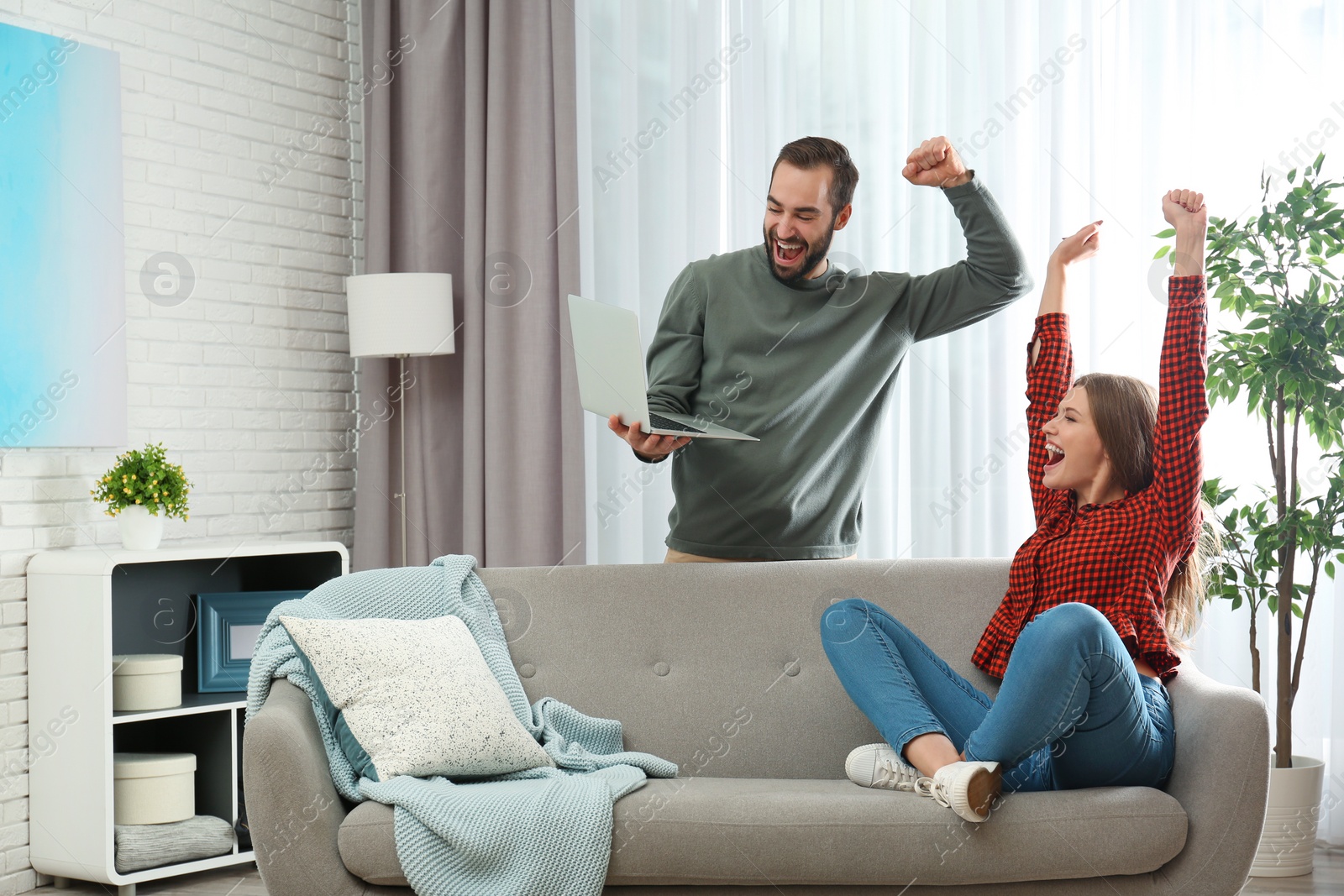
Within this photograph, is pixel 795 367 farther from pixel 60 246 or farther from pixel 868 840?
pixel 60 246

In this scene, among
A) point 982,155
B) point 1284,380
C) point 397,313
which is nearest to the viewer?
point 1284,380

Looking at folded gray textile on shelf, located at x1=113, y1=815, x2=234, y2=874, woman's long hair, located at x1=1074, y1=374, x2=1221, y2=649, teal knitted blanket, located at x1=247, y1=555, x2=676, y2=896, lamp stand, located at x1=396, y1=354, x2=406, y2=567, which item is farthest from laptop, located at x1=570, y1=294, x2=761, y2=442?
lamp stand, located at x1=396, y1=354, x2=406, y2=567

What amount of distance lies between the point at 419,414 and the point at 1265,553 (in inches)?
95.8

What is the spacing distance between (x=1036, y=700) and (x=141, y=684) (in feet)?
7.09

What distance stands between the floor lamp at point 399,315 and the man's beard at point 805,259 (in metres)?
1.50

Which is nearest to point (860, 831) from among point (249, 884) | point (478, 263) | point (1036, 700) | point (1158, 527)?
point (1036, 700)

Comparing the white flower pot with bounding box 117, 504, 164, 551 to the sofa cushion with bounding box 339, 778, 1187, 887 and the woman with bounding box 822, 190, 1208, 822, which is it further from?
the woman with bounding box 822, 190, 1208, 822

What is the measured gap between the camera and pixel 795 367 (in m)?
2.40

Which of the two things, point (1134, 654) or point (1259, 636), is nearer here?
point (1134, 654)

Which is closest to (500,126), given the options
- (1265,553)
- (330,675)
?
(330,675)

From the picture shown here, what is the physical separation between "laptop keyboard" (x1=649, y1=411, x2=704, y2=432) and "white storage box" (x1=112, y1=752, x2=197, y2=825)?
1.63 meters

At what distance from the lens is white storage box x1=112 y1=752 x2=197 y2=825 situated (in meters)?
2.94

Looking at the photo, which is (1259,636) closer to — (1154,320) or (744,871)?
(1154,320)

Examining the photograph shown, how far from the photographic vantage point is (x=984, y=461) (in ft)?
10.3
